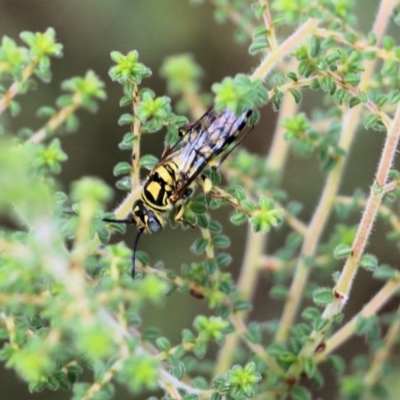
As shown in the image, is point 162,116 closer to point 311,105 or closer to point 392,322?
point 392,322

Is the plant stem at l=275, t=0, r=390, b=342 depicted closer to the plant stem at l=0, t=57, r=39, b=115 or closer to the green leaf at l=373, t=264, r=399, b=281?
the green leaf at l=373, t=264, r=399, b=281

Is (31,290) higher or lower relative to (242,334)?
lower

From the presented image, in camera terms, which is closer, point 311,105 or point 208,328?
point 208,328

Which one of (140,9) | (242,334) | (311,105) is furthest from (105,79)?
(242,334)

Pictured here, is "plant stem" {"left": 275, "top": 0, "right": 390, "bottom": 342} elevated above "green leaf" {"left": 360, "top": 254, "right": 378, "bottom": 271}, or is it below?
above

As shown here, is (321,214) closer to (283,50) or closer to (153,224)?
(153,224)

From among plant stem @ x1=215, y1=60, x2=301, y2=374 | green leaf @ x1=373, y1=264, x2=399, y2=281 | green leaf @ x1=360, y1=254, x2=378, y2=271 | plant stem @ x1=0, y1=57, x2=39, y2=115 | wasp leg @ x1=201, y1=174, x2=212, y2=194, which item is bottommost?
green leaf @ x1=360, y1=254, x2=378, y2=271

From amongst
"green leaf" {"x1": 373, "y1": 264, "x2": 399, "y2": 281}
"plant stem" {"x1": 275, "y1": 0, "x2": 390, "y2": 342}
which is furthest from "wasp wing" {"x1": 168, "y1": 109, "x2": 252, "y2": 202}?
"green leaf" {"x1": 373, "y1": 264, "x2": 399, "y2": 281}

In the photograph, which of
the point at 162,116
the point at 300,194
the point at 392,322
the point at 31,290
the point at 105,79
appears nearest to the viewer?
the point at 31,290

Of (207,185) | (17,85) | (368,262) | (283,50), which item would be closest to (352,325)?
(368,262)
